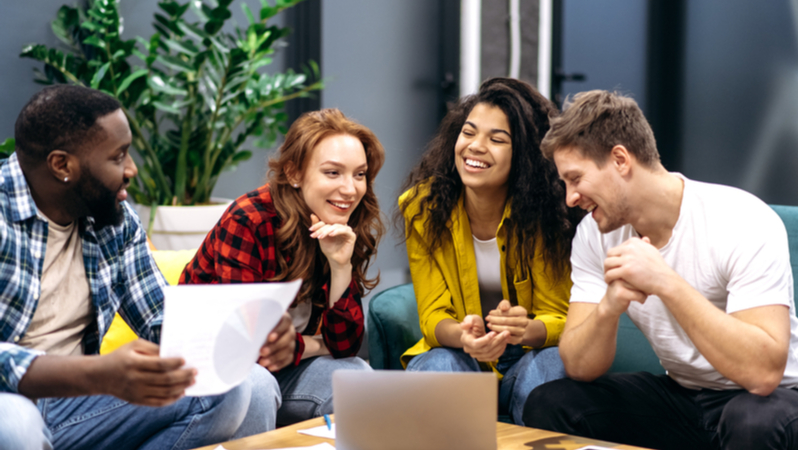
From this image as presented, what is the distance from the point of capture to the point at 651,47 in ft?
12.8

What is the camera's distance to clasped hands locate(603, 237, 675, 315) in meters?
1.44

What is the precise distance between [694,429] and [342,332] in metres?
0.89

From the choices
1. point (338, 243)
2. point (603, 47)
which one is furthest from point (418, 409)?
point (603, 47)

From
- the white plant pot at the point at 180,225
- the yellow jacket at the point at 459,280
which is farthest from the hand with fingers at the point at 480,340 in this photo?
the white plant pot at the point at 180,225

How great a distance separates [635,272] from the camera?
1.45 metres

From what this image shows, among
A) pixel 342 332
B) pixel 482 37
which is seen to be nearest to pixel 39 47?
pixel 342 332

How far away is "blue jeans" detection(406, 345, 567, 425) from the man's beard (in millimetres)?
881

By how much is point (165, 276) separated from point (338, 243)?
590 millimetres

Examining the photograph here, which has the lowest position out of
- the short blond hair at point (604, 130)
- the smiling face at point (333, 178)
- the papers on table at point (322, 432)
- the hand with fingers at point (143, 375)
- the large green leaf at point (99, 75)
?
the papers on table at point (322, 432)

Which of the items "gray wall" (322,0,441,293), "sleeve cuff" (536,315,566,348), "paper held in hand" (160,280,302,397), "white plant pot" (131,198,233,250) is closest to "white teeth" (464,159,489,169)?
"sleeve cuff" (536,315,566,348)

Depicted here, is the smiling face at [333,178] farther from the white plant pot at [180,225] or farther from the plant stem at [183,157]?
the plant stem at [183,157]

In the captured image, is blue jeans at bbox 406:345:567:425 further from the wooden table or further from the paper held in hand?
the paper held in hand

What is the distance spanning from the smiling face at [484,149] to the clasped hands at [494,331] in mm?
404

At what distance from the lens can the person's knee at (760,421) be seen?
55.2 inches
